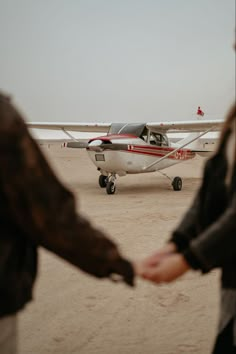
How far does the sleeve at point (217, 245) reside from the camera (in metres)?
1.36

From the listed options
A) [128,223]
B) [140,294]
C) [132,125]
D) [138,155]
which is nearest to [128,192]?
[138,155]

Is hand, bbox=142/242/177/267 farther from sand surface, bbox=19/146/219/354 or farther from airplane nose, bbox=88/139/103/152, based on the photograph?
airplane nose, bbox=88/139/103/152

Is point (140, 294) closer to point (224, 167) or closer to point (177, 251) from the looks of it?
point (177, 251)

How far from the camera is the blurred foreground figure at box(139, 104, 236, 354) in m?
1.38

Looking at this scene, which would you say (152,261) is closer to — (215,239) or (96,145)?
(215,239)

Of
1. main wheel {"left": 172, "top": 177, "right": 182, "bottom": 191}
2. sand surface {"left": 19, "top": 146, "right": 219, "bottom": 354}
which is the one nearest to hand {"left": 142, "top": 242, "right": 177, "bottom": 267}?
sand surface {"left": 19, "top": 146, "right": 219, "bottom": 354}

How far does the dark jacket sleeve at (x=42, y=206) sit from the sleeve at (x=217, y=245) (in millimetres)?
272

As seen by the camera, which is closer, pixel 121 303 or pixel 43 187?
pixel 43 187

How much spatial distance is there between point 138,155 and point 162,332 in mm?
9460

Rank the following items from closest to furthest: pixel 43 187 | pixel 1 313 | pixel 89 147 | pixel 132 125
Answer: pixel 43 187
pixel 1 313
pixel 89 147
pixel 132 125

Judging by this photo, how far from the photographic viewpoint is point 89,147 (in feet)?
38.7

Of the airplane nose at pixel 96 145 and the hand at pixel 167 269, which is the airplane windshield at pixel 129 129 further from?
the hand at pixel 167 269

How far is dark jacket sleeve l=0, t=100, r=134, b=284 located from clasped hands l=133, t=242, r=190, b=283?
0.23 metres

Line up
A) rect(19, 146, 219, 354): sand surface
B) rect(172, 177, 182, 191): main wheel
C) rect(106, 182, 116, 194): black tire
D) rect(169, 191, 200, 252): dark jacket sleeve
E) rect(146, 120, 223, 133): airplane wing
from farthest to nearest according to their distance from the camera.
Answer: rect(146, 120, 223, 133): airplane wing < rect(172, 177, 182, 191): main wheel < rect(106, 182, 116, 194): black tire < rect(19, 146, 219, 354): sand surface < rect(169, 191, 200, 252): dark jacket sleeve
